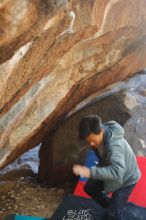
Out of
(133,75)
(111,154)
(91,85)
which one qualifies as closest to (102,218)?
(111,154)

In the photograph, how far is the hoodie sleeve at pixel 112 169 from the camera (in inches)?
150

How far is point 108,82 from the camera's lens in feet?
23.9

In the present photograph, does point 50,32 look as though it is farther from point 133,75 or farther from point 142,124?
point 133,75

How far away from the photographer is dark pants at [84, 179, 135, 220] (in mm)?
4273

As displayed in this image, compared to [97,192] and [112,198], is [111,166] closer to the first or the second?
[112,198]

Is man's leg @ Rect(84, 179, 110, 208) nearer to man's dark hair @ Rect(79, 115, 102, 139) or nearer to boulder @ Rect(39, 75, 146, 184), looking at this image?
man's dark hair @ Rect(79, 115, 102, 139)

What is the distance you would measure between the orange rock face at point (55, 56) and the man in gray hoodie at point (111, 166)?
835 millimetres

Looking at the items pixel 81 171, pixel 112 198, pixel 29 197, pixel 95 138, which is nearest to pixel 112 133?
pixel 95 138

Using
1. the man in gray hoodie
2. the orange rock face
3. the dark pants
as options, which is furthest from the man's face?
the orange rock face

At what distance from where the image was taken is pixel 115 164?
12.5 feet

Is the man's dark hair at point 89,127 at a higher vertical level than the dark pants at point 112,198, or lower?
higher

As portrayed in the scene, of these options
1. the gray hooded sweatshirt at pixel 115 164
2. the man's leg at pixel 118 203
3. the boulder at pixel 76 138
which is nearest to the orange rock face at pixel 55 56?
the boulder at pixel 76 138

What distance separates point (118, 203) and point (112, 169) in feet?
2.25

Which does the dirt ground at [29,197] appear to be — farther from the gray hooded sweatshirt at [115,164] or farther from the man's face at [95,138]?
the man's face at [95,138]
